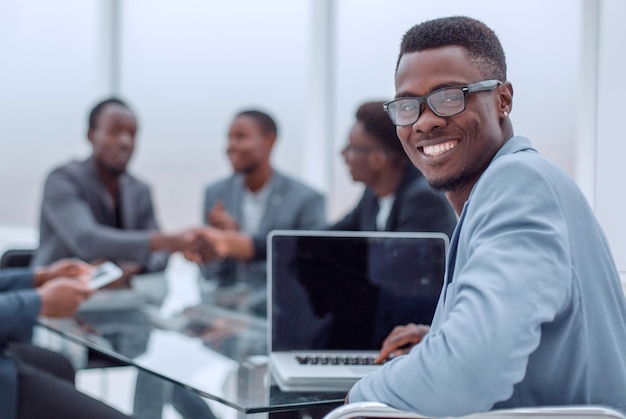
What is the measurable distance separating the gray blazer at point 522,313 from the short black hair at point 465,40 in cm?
15

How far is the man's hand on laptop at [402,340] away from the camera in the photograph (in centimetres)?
141

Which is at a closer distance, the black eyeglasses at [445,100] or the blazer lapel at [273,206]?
the black eyeglasses at [445,100]

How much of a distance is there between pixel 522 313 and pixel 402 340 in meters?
0.65

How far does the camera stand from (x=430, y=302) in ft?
4.72

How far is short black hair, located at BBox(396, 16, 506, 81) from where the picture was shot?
1034 millimetres

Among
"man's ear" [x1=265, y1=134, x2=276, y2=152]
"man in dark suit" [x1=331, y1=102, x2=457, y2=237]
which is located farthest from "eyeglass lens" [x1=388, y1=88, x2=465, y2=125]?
"man's ear" [x1=265, y1=134, x2=276, y2=152]

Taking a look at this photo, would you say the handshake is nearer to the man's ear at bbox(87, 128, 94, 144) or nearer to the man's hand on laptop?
the man's ear at bbox(87, 128, 94, 144)

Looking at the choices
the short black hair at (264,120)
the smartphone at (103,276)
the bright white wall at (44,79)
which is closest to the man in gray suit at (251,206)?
the short black hair at (264,120)

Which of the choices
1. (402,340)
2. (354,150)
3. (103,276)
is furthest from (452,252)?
(103,276)

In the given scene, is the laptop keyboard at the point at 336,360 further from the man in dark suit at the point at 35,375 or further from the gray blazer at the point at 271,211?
the gray blazer at the point at 271,211

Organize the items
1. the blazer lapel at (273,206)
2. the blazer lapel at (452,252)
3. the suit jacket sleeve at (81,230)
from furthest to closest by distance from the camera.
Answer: the blazer lapel at (273,206)
the suit jacket sleeve at (81,230)
the blazer lapel at (452,252)

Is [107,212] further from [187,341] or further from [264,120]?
[187,341]

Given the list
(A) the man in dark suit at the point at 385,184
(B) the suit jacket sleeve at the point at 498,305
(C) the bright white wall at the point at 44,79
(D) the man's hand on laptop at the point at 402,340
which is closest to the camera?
(B) the suit jacket sleeve at the point at 498,305

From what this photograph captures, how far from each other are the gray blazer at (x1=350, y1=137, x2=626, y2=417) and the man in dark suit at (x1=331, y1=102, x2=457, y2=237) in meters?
0.58
